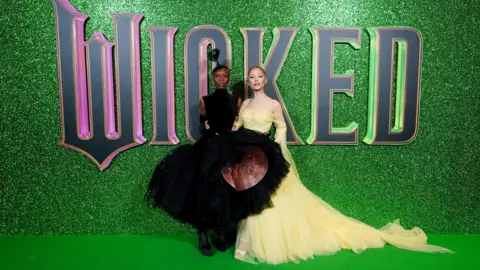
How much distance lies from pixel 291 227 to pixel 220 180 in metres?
0.64

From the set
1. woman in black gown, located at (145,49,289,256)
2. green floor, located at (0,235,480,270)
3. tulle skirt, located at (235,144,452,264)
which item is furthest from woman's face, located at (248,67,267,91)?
→ green floor, located at (0,235,480,270)

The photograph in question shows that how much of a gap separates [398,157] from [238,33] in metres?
1.76

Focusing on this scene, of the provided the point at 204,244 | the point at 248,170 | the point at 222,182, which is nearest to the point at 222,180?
the point at 222,182

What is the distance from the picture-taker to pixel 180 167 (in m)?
2.63

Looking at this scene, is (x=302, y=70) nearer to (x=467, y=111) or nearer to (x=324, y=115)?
(x=324, y=115)

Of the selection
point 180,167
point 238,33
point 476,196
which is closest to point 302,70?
point 238,33

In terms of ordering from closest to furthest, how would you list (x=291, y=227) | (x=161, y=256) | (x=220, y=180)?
(x=220, y=180) < (x=291, y=227) < (x=161, y=256)

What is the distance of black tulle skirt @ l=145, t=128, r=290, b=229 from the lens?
246cm

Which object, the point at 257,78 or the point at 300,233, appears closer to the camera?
the point at 300,233

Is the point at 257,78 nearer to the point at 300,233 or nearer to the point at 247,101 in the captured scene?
the point at 247,101

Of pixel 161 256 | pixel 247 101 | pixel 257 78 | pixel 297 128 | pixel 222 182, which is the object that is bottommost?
pixel 161 256

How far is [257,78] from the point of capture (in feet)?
9.10

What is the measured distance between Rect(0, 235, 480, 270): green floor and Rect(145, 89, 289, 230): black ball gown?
36 centimetres

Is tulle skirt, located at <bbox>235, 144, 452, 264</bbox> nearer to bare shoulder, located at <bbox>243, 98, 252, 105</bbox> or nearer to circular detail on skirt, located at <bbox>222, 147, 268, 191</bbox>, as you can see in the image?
circular detail on skirt, located at <bbox>222, 147, 268, 191</bbox>
